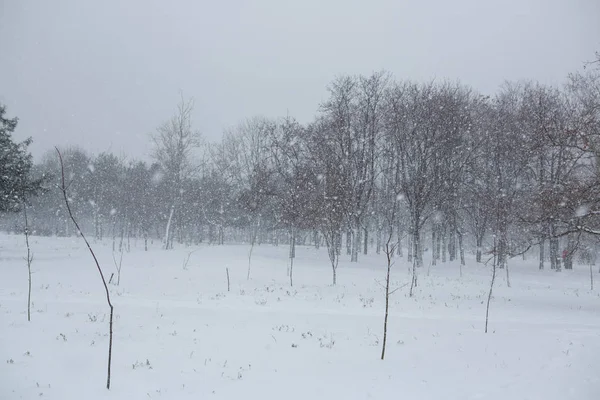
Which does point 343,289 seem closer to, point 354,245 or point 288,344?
point 288,344

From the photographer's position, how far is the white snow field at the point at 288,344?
22.5 ft

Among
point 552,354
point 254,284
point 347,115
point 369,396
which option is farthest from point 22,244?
point 552,354

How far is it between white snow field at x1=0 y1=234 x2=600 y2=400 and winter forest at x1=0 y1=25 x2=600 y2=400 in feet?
0.20

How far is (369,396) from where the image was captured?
6.71 metres

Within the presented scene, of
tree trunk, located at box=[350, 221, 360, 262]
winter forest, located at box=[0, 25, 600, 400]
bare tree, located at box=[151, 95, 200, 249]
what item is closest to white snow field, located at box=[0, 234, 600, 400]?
winter forest, located at box=[0, 25, 600, 400]

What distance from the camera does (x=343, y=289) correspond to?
18.6 meters

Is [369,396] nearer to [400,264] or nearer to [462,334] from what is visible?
[462,334]

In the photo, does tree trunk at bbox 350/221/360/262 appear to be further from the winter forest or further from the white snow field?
the white snow field

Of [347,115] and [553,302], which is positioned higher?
[347,115]

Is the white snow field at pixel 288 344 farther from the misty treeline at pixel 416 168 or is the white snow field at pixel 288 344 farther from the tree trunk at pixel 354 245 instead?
the tree trunk at pixel 354 245

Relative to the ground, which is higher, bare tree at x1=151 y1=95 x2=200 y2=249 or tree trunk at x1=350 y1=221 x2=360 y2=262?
bare tree at x1=151 y1=95 x2=200 y2=249

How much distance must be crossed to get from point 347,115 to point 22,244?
34.1 metres

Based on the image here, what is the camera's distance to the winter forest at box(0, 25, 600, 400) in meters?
7.41

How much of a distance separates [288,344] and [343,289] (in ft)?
31.9
